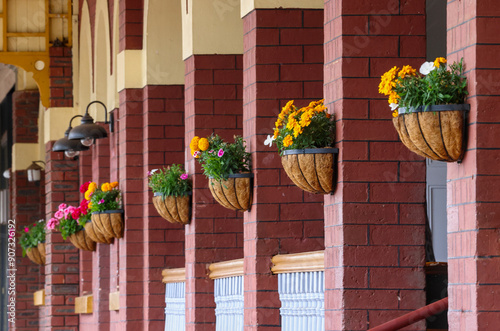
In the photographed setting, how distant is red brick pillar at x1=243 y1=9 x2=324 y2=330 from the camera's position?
706 centimetres

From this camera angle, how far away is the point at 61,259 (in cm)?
1509

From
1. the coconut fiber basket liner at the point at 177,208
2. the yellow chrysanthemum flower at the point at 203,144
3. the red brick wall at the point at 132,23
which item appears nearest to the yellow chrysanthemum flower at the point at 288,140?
the yellow chrysanthemum flower at the point at 203,144

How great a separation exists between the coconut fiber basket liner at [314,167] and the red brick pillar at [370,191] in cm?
7

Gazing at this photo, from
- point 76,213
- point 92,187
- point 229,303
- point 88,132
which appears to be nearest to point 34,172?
point 76,213

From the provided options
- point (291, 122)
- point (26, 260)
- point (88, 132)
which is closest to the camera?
point (291, 122)

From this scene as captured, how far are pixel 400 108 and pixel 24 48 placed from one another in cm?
1085

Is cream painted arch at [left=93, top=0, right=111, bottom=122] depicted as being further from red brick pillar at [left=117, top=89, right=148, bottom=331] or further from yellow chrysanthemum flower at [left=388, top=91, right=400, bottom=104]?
yellow chrysanthemum flower at [left=388, top=91, right=400, bottom=104]

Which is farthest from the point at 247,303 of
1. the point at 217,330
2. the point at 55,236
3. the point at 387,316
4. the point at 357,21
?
the point at 55,236

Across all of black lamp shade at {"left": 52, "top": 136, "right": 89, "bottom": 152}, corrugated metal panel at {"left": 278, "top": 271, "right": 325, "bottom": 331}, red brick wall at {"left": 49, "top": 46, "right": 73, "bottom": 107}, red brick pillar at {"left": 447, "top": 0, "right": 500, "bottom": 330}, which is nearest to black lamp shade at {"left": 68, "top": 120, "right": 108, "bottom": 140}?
black lamp shade at {"left": 52, "top": 136, "right": 89, "bottom": 152}

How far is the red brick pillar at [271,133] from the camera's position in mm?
7059

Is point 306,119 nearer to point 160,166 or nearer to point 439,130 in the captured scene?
point 439,130

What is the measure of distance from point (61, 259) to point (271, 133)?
8.55 meters

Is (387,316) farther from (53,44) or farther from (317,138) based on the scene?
(53,44)

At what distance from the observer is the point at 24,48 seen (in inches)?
587
